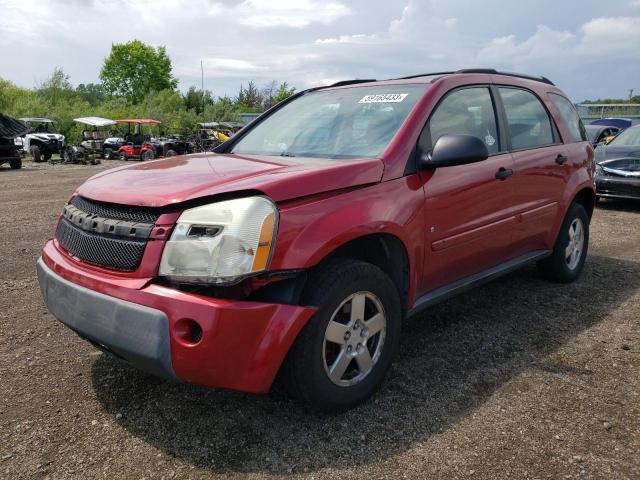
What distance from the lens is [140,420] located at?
2.65m

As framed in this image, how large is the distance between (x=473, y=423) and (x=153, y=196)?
184 cm

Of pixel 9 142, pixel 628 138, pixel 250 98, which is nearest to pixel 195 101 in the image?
pixel 250 98

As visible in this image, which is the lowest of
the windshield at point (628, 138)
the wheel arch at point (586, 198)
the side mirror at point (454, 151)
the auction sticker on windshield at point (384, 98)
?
the wheel arch at point (586, 198)

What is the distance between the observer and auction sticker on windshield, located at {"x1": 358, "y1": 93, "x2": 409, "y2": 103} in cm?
335

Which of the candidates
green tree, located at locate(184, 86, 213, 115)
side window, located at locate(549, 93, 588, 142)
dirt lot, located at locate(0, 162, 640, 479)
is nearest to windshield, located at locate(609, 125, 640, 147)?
side window, located at locate(549, 93, 588, 142)

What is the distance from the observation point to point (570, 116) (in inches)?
190

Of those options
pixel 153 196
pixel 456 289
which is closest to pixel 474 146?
pixel 456 289

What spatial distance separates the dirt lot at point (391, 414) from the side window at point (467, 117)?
1.33 metres

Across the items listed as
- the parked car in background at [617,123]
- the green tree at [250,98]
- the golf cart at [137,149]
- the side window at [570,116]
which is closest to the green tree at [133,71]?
the green tree at [250,98]

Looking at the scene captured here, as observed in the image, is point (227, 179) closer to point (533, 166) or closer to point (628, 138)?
point (533, 166)

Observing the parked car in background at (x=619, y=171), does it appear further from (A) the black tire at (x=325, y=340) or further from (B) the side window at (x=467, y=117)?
(A) the black tire at (x=325, y=340)

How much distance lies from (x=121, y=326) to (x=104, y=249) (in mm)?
403

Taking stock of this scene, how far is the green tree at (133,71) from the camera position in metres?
74.2

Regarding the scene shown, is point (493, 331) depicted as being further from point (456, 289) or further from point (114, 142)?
point (114, 142)
